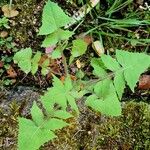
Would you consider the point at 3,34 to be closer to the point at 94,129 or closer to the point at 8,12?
the point at 8,12

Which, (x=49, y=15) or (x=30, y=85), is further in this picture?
(x=30, y=85)

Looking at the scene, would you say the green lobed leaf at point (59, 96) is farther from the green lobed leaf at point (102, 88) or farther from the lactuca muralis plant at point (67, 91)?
the green lobed leaf at point (102, 88)

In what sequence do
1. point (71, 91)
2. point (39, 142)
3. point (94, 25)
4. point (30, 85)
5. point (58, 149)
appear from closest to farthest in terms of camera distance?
point (39, 142)
point (71, 91)
point (58, 149)
point (30, 85)
point (94, 25)

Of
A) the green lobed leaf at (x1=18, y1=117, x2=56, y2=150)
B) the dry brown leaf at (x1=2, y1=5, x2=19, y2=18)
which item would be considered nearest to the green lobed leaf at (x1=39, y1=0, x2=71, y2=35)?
the green lobed leaf at (x1=18, y1=117, x2=56, y2=150)

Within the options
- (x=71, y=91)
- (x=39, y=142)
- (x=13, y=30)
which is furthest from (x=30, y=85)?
(x=39, y=142)

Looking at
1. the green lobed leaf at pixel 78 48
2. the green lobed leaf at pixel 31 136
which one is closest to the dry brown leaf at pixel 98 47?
the green lobed leaf at pixel 78 48

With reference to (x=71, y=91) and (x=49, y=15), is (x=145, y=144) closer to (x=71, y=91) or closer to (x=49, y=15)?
(x=71, y=91)
